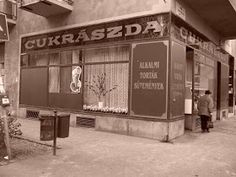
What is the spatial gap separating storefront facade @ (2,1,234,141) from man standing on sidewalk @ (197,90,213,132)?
28 centimetres

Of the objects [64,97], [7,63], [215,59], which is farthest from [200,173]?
[7,63]

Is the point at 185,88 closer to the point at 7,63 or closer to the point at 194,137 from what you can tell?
the point at 194,137

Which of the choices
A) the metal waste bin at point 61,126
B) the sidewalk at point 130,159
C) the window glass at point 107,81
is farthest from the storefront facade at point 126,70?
the metal waste bin at point 61,126

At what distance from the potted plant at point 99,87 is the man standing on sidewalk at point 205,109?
3.62 m

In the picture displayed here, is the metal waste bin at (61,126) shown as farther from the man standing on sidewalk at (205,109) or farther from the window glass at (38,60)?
the window glass at (38,60)

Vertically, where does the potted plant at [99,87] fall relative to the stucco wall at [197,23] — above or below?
below

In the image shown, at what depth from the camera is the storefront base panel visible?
9.44m

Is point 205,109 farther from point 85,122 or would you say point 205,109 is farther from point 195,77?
point 85,122

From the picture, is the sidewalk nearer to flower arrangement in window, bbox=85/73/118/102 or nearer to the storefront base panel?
the storefront base panel

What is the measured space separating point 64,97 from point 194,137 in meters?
5.66

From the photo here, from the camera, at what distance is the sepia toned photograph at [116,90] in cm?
659

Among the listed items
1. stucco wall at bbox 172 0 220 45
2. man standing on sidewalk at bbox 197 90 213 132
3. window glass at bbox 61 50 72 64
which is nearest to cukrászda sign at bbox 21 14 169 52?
window glass at bbox 61 50 72 64

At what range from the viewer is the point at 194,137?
1019 centimetres

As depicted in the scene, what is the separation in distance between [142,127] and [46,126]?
393 centimetres
